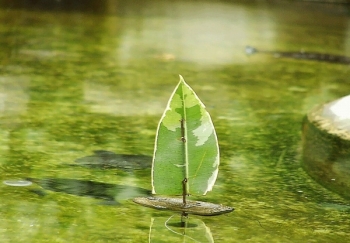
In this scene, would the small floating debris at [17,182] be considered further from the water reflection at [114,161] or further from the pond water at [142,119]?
the water reflection at [114,161]

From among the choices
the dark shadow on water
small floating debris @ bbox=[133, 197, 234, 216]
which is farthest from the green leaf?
the dark shadow on water

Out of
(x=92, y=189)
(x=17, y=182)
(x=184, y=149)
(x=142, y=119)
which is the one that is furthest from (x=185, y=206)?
(x=142, y=119)

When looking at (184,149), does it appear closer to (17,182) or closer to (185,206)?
(185,206)

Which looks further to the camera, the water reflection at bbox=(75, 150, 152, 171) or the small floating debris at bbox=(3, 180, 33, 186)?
the water reflection at bbox=(75, 150, 152, 171)

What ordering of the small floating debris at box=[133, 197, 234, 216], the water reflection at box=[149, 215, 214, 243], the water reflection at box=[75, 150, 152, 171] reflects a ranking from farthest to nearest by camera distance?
1. the water reflection at box=[75, 150, 152, 171]
2. the small floating debris at box=[133, 197, 234, 216]
3. the water reflection at box=[149, 215, 214, 243]

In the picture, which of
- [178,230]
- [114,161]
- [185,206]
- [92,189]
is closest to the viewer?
[178,230]

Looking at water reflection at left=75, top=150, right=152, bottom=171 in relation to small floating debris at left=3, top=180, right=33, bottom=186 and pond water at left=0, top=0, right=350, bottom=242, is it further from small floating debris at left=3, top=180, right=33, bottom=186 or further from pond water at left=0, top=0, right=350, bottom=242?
small floating debris at left=3, top=180, right=33, bottom=186
